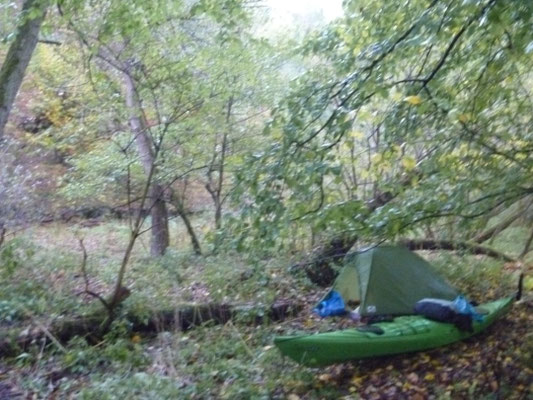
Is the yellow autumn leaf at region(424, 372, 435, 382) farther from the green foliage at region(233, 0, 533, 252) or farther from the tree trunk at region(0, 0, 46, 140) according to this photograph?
the tree trunk at region(0, 0, 46, 140)

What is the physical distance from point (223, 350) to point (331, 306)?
151cm

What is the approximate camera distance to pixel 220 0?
7.33 meters

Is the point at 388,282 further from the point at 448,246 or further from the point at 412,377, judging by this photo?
the point at 448,246

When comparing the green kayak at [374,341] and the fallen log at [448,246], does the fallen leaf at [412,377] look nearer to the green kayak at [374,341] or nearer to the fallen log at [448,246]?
the green kayak at [374,341]

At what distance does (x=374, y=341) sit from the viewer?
636cm

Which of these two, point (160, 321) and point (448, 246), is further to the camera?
point (448, 246)

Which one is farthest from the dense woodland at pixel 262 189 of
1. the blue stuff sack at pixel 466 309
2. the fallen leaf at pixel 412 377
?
the blue stuff sack at pixel 466 309

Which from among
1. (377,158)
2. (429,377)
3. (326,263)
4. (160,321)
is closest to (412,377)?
(429,377)

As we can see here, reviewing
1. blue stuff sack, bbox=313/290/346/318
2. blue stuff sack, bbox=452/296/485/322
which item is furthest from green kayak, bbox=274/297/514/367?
blue stuff sack, bbox=313/290/346/318

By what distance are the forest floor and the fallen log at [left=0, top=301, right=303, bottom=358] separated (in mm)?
102

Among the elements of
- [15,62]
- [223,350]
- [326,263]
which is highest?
[15,62]

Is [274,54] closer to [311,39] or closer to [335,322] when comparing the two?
[311,39]

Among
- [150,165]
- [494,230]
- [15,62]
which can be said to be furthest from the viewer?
[150,165]

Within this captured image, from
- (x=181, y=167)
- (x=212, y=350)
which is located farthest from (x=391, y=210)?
(x=181, y=167)
